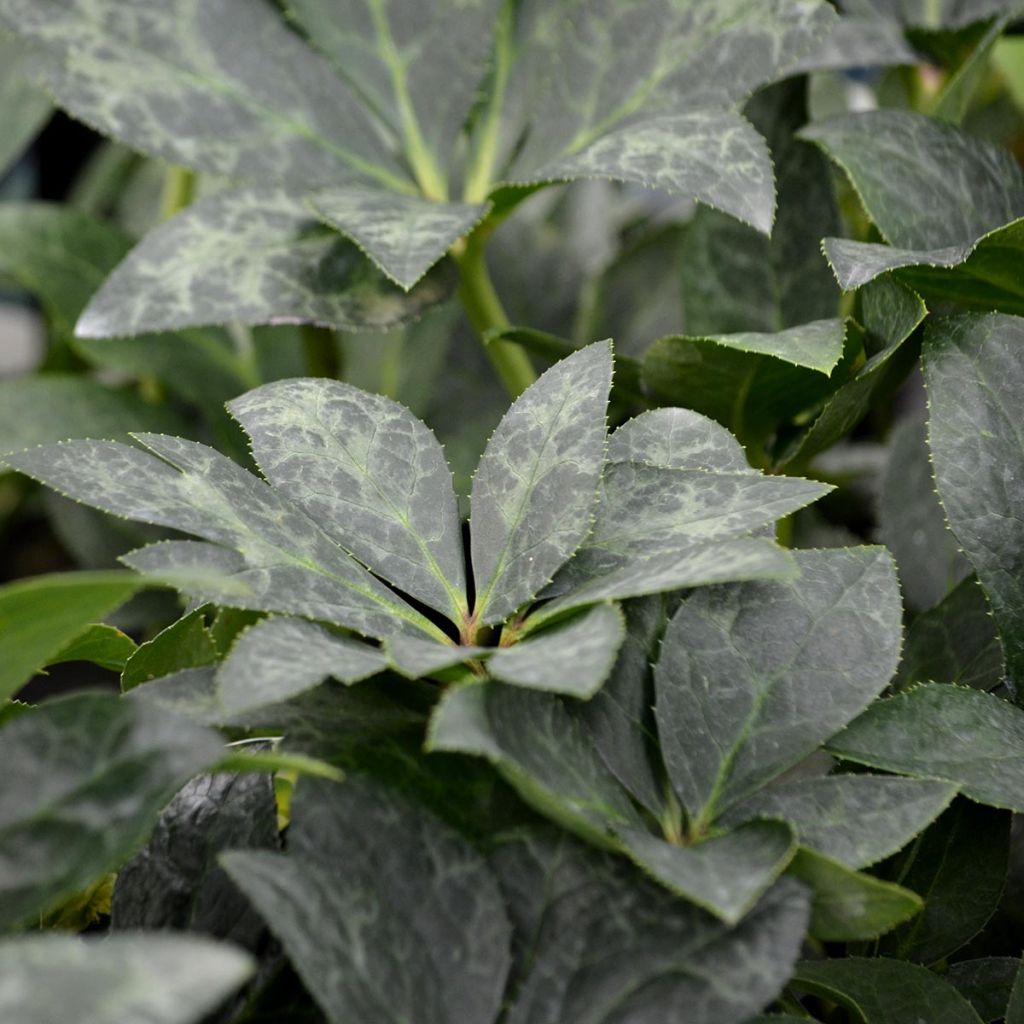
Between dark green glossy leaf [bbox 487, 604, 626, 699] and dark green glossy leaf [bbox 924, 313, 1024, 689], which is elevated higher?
dark green glossy leaf [bbox 487, 604, 626, 699]

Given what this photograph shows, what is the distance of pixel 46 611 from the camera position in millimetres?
331

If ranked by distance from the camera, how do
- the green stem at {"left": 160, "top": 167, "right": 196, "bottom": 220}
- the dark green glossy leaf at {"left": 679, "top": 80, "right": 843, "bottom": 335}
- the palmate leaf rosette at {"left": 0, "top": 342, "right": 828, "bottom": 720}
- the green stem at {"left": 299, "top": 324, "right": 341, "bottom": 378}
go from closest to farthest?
the palmate leaf rosette at {"left": 0, "top": 342, "right": 828, "bottom": 720} < the dark green glossy leaf at {"left": 679, "top": 80, "right": 843, "bottom": 335} < the green stem at {"left": 299, "top": 324, "right": 341, "bottom": 378} < the green stem at {"left": 160, "top": 167, "right": 196, "bottom": 220}

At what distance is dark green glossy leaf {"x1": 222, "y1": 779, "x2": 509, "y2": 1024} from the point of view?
31cm

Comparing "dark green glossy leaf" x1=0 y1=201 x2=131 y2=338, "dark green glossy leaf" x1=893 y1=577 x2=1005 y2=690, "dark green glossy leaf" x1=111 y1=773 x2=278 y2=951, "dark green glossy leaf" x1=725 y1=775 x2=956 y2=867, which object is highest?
"dark green glossy leaf" x1=0 y1=201 x2=131 y2=338

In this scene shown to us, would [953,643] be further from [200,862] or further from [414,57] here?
[414,57]

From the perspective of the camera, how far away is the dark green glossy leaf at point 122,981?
240 mm

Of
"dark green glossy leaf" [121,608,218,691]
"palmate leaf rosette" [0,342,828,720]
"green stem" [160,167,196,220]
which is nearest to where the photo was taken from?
"palmate leaf rosette" [0,342,828,720]

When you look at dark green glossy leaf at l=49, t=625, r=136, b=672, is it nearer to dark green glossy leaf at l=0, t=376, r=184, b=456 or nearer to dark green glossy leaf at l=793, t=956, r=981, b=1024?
dark green glossy leaf at l=793, t=956, r=981, b=1024

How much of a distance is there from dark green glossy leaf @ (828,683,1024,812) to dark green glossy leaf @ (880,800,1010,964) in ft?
0.18

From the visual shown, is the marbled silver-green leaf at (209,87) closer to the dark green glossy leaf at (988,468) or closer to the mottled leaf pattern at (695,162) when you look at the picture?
the mottled leaf pattern at (695,162)

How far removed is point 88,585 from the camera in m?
0.31

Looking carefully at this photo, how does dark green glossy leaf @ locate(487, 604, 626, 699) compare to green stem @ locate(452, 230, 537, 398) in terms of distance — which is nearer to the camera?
dark green glossy leaf @ locate(487, 604, 626, 699)

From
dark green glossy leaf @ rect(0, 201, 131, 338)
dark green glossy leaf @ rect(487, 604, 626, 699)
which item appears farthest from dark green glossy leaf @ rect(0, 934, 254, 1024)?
dark green glossy leaf @ rect(0, 201, 131, 338)

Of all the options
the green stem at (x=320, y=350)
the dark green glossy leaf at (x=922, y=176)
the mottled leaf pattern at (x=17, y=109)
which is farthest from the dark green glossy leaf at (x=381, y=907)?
the mottled leaf pattern at (x=17, y=109)
